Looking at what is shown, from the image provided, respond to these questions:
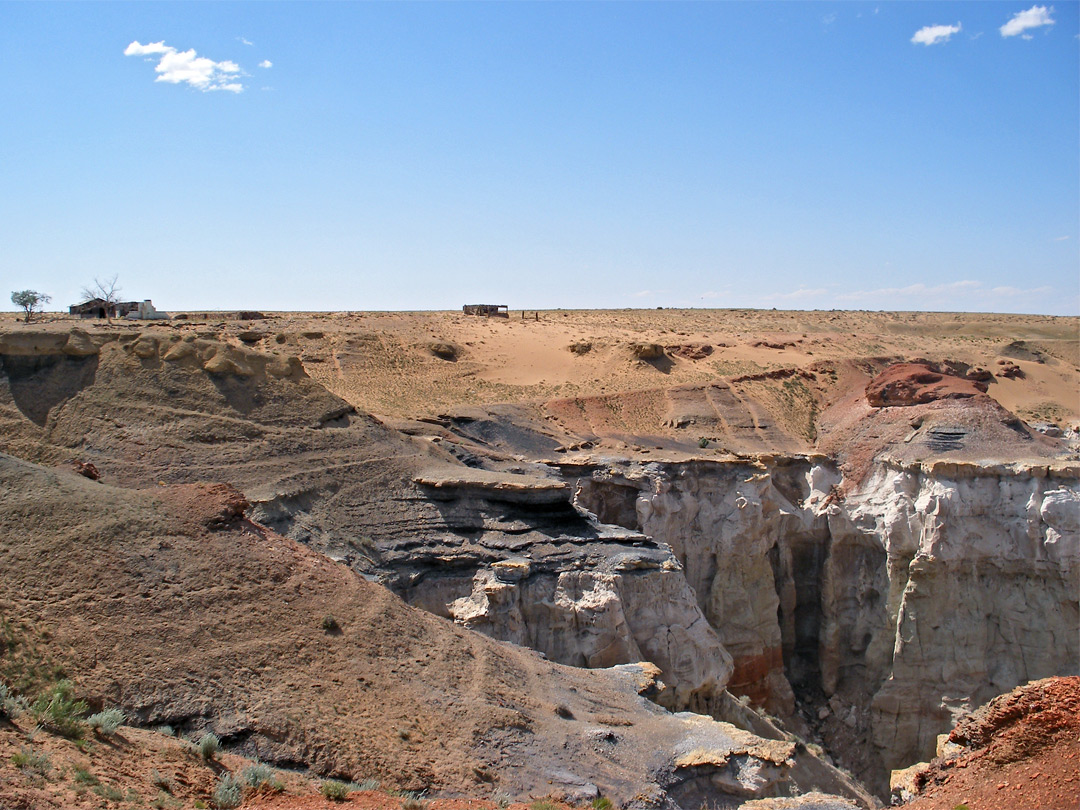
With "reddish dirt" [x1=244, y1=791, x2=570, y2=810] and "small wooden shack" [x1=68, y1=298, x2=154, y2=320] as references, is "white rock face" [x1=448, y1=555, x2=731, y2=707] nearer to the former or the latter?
"reddish dirt" [x1=244, y1=791, x2=570, y2=810]

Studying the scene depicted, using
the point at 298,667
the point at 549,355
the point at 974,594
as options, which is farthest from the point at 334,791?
the point at 549,355

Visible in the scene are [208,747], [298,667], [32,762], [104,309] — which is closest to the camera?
[32,762]

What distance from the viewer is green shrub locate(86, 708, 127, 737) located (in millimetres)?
9086

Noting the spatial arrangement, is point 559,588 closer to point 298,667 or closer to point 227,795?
point 298,667

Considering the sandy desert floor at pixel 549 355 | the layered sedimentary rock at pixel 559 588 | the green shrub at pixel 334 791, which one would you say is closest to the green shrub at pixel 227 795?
the green shrub at pixel 334 791

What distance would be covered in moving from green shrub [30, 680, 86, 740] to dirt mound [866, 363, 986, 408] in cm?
2978

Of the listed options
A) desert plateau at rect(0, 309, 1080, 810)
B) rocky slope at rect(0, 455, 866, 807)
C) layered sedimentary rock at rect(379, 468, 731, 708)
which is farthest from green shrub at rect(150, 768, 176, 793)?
layered sedimentary rock at rect(379, 468, 731, 708)

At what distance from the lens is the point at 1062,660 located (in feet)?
83.8

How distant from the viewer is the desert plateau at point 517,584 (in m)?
10.3

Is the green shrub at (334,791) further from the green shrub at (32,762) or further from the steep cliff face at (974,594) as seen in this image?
the steep cliff face at (974,594)

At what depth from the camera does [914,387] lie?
3338 cm

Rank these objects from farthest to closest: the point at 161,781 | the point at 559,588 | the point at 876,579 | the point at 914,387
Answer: the point at 914,387, the point at 876,579, the point at 559,588, the point at 161,781

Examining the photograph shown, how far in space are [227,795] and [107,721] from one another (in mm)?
1721

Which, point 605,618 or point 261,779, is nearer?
point 261,779
